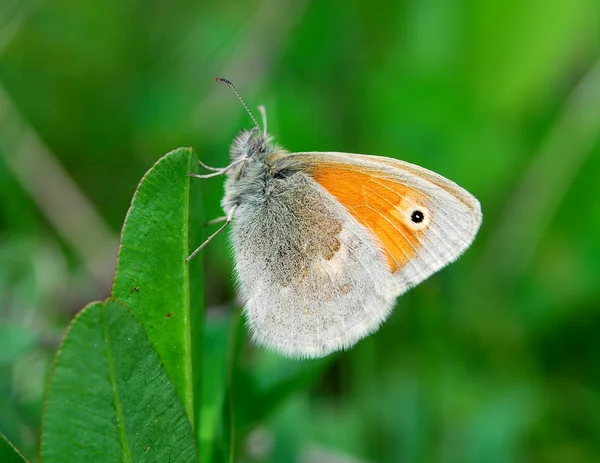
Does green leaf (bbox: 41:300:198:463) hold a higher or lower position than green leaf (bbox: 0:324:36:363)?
higher

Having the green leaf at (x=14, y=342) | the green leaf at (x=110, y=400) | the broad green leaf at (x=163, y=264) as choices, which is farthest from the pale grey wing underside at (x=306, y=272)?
the green leaf at (x=110, y=400)

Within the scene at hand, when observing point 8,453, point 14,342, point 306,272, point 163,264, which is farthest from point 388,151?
point 8,453

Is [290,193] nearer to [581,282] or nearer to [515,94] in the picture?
[581,282]

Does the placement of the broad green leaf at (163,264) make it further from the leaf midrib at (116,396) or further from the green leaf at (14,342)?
the green leaf at (14,342)

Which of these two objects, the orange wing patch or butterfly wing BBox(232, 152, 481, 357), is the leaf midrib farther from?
the orange wing patch

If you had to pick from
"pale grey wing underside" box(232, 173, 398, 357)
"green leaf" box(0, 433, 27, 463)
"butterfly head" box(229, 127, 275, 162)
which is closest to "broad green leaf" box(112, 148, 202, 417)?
"green leaf" box(0, 433, 27, 463)

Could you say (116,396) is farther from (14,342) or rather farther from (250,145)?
(250,145)
